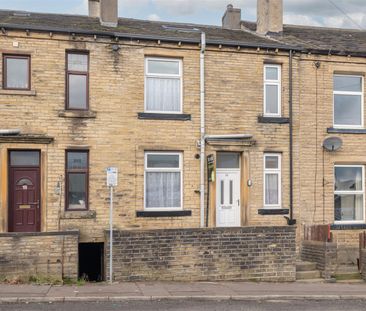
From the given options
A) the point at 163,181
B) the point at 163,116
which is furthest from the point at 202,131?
the point at 163,181

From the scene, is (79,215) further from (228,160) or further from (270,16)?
(270,16)

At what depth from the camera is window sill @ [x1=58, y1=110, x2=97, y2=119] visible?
15.8 meters

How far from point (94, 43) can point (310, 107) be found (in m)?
7.02

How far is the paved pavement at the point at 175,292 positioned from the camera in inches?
464

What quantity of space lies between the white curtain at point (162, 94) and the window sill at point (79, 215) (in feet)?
11.5

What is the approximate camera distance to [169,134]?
16641mm

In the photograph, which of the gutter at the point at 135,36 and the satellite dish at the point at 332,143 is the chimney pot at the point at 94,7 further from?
the satellite dish at the point at 332,143

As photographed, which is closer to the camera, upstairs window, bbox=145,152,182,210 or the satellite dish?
upstairs window, bbox=145,152,182,210

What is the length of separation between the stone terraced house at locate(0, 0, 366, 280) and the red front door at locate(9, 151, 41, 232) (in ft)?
0.09

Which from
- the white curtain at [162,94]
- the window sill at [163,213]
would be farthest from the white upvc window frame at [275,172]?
the white curtain at [162,94]

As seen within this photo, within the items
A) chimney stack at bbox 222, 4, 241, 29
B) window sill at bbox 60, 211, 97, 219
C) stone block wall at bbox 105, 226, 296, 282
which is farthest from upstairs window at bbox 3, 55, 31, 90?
chimney stack at bbox 222, 4, 241, 29

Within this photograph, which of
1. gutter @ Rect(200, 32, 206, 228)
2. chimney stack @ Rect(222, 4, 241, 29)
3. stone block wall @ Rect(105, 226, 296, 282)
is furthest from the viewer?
chimney stack @ Rect(222, 4, 241, 29)

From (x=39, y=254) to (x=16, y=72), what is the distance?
5246mm

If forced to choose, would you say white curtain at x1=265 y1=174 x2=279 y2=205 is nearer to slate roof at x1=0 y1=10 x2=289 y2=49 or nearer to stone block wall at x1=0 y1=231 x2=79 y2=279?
slate roof at x1=0 y1=10 x2=289 y2=49
